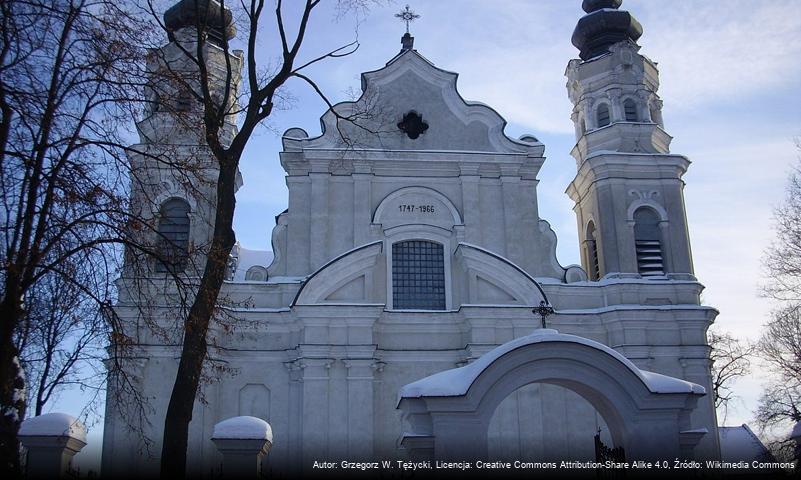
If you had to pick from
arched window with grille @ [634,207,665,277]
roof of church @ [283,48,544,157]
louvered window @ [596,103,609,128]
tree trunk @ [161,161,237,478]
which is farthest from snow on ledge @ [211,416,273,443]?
louvered window @ [596,103,609,128]

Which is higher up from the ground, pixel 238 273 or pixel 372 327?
pixel 238 273

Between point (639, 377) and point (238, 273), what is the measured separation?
55.2 ft

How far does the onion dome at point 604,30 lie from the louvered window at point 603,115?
1.94 metres

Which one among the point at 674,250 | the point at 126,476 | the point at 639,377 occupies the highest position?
the point at 674,250

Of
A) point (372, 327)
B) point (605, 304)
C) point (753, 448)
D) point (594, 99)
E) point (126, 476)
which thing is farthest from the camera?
point (753, 448)

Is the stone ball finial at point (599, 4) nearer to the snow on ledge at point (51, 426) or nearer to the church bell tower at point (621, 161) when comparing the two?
the church bell tower at point (621, 161)

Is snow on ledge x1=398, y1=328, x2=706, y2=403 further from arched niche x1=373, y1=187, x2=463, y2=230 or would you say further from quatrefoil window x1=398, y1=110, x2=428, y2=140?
quatrefoil window x1=398, y1=110, x2=428, y2=140

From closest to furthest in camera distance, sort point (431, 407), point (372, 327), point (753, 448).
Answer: point (431, 407)
point (372, 327)
point (753, 448)

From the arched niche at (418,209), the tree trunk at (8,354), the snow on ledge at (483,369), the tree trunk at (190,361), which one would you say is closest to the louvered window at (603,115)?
the arched niche at (418,209)

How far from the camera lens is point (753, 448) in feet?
97.0

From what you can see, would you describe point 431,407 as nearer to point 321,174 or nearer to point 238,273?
point 321,174

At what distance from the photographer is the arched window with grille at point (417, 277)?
2248cm

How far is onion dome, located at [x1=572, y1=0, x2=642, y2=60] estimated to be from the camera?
88.4ft

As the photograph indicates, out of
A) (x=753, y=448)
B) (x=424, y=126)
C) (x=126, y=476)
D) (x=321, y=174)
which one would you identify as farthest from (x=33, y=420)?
(x=753, y=448)
